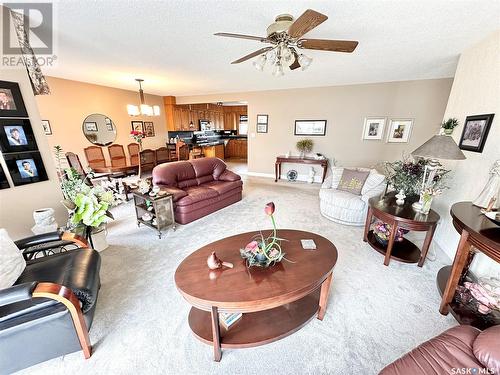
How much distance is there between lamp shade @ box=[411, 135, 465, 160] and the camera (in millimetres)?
1959

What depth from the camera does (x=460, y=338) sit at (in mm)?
1010

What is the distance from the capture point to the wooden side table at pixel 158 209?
279cm

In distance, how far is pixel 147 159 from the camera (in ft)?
15.0

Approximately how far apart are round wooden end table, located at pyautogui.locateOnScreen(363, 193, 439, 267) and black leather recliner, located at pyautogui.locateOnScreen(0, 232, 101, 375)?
9.14 ft

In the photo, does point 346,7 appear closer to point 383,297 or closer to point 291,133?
point 383,297

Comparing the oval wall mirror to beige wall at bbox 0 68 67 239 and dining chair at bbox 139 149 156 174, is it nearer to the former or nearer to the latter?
dining chair at bbox 139 149 156 174

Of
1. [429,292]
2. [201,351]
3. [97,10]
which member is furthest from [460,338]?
[97,10]

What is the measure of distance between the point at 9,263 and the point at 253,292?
5.60ft

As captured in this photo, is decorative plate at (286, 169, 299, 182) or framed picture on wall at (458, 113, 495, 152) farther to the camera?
decorative plate at (286, 169, 299, 182)

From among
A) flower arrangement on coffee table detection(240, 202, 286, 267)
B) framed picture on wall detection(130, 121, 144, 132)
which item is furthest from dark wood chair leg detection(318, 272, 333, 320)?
framed picture on wall detection(130, 121, 144, 132)

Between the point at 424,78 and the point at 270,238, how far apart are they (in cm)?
484

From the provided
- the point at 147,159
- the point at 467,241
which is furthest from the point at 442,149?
the point at 147,159

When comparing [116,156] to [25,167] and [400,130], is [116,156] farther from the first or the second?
[400,130]

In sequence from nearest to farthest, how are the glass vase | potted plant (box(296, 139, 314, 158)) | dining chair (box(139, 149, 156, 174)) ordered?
the glass vase → dining chair (box(139, 149, 156, 174)) → potted plant (box(296, 139, 314, 158))
